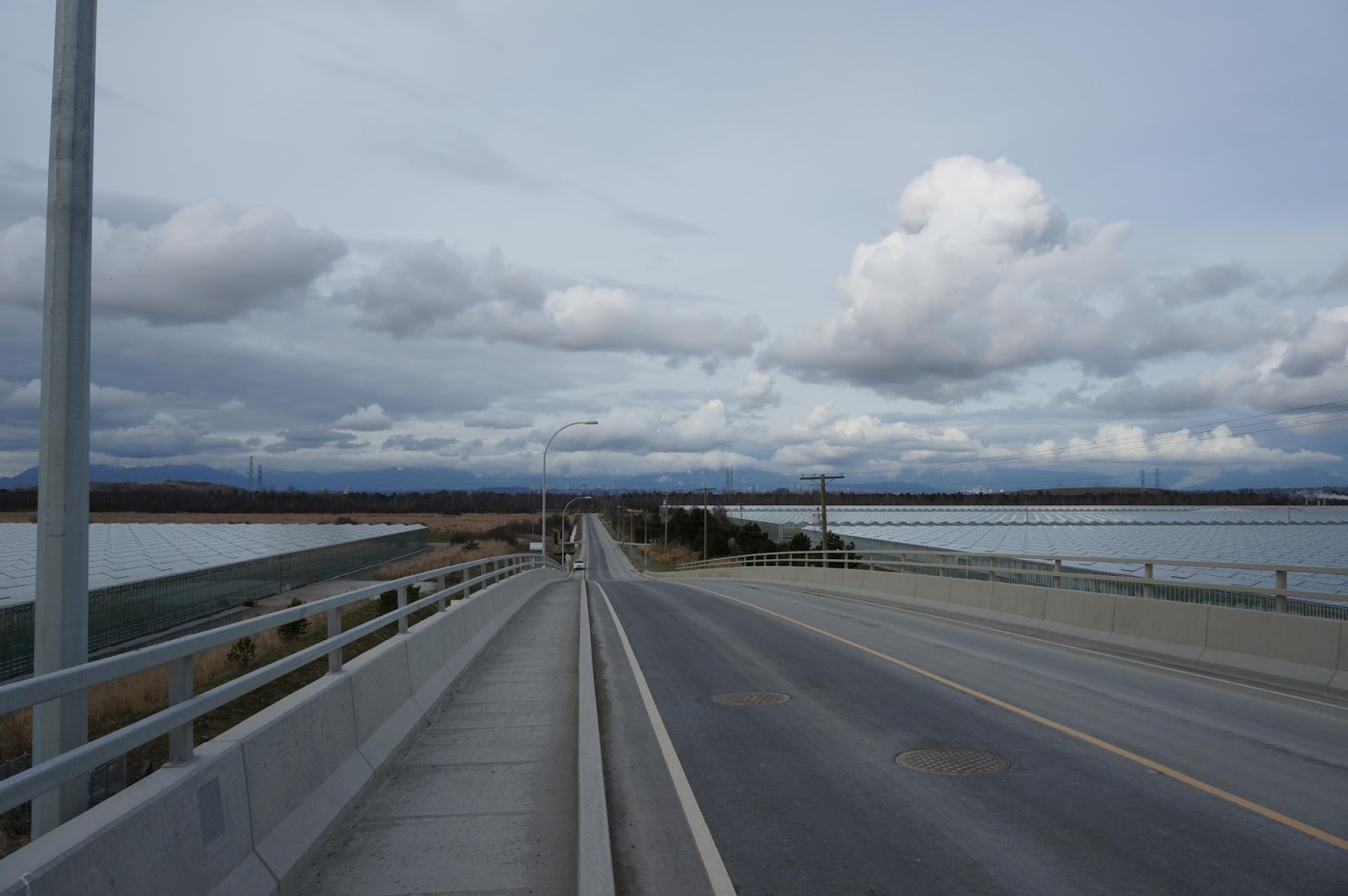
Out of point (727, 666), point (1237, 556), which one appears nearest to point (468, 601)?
point (727, 666)

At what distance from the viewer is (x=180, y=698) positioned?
16.0 feet

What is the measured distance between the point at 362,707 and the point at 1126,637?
1273 cm

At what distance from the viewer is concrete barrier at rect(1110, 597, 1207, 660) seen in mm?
14062

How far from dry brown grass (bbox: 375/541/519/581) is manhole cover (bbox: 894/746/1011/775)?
47.9 metres

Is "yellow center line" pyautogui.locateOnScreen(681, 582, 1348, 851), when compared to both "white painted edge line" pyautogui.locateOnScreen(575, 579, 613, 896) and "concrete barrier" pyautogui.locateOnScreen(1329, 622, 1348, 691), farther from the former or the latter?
"white painted edge line" pyautogui.locateOnScreen(575, 579, 613, 896)

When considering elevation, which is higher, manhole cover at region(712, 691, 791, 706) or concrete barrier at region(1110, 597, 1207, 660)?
concrete barrier at region(1110, 597, 1207, 660)

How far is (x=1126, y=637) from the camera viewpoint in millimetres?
15664

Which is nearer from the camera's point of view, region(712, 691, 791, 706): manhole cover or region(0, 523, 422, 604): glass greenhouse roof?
region(712, 691, 791, 706): manhole cover

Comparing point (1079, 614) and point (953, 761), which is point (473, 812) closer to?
point (953, 761)

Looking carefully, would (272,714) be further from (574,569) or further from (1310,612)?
(574,569)

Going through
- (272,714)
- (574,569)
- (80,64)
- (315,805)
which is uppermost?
(80,64)

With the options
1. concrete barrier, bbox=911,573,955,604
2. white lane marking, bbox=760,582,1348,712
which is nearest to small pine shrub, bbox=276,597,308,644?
white lane marking, bbox=760,582,1348,712

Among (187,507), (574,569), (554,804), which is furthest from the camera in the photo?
(187,507)

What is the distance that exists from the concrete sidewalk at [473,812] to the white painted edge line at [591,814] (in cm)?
12
